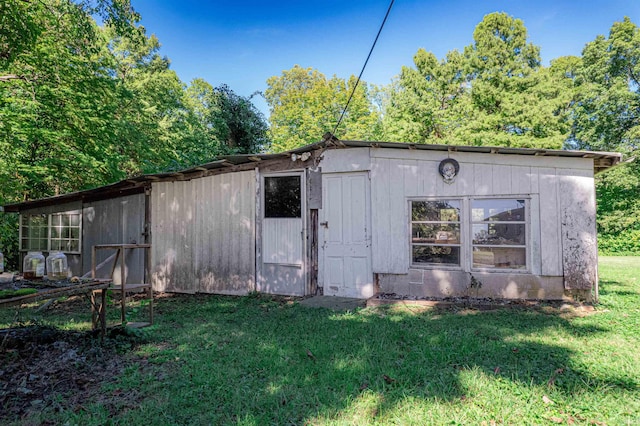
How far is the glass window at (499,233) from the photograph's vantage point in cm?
582

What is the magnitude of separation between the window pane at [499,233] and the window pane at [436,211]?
41cm

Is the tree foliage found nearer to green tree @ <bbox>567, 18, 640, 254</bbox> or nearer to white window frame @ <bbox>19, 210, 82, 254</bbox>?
green tree @ <bbox>567, 18, 640, 254</bbox>

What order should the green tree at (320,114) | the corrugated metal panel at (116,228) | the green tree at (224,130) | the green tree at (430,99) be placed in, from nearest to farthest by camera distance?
the corrugated metal panel at (116,228) → the green tree at (224,130) → the green tree at (430,99) → the green tree at (320,114)

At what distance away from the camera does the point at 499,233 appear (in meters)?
5.95

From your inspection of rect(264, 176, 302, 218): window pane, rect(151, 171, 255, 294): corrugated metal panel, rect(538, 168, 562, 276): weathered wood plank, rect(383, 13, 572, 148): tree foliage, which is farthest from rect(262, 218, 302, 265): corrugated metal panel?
rect(383, 13, 572, 148): tree foliage

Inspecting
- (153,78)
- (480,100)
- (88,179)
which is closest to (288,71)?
(153,78)

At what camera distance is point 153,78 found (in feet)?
52.4

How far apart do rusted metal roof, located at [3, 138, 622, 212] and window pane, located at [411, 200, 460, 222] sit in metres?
0.96

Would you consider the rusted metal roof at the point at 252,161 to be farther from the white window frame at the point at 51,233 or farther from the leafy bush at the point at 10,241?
the leafy bush at the point at 10,241

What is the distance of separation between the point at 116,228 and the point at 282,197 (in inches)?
181

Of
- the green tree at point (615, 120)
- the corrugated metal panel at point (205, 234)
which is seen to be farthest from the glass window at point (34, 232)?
the green tree at point (615, 120)

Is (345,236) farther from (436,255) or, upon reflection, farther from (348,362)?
(348,362)

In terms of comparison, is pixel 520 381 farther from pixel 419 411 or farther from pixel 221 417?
pixel 221 417

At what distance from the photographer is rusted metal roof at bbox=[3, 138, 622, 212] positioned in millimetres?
5508
